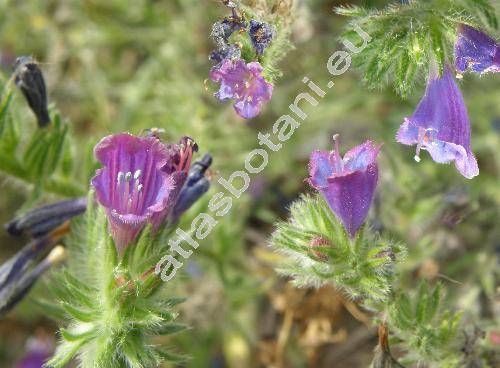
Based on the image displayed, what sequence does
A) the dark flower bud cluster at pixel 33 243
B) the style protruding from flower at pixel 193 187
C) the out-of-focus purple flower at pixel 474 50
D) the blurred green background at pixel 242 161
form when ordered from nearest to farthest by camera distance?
the out-of-focus purple flower at pixel 474 50, the style protruding from flower at pixel 193 187, the dark flower bud cluster at pixel 33 243, the blurred green background at pixel 242 161

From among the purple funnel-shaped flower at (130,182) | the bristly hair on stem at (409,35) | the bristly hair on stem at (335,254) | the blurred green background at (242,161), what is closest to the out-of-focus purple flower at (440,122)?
the bristly hair on stem at (409,35)

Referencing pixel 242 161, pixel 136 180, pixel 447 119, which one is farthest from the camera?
pixel 242 161

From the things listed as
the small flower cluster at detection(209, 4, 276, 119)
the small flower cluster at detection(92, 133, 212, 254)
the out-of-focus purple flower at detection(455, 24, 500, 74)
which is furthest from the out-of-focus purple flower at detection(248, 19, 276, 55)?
the out-of-focus purple flower at detection(455, 24, 500, 74)

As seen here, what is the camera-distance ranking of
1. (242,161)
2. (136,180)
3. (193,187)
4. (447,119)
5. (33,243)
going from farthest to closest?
Answer: (242,161) → (33,243) → (193,187) → (447,119) → (136,180)

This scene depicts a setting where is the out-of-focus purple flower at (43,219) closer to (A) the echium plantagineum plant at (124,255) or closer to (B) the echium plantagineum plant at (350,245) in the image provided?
(A) the echium plantagineum plant at (124,255)

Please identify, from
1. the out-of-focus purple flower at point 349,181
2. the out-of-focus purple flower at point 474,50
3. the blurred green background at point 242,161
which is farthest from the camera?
the blurred green background at point 242,161

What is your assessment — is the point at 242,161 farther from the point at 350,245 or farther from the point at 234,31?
the point at 350,245

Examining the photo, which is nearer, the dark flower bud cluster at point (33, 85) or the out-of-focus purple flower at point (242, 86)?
the out-of-focus purple flower at point (242, 86)

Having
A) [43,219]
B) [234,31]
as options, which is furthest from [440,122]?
[43,219]
